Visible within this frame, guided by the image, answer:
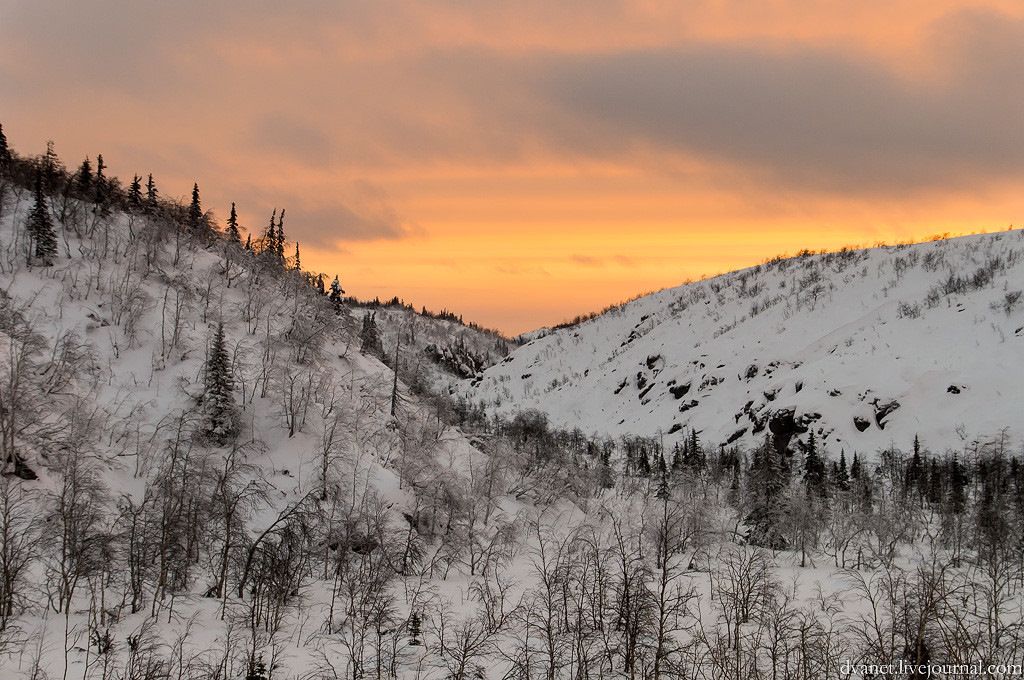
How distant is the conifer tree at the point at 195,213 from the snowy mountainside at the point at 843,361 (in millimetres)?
98958

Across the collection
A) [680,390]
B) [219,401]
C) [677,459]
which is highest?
[680,390]

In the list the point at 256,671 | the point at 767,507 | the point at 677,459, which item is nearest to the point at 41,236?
the point at 256,671

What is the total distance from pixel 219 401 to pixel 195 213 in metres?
53.4

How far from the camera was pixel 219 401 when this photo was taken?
183ft

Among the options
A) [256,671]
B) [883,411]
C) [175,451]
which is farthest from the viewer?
[883,411]

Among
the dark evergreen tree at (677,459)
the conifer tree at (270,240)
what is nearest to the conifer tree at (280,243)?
the conifer tree at (270,240)

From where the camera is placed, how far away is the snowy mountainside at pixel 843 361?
97938 millimetres

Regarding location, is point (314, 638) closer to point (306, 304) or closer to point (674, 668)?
point (674, 668)

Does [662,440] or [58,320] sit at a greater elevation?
[58,320]

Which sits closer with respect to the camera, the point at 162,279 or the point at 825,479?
the point at 162,279

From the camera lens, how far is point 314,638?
34.2 metres

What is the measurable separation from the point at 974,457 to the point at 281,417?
90.3 metres

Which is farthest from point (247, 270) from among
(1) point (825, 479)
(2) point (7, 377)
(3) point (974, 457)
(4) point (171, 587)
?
(3) point (974, 457)

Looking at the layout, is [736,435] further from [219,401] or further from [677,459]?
[219,401]
